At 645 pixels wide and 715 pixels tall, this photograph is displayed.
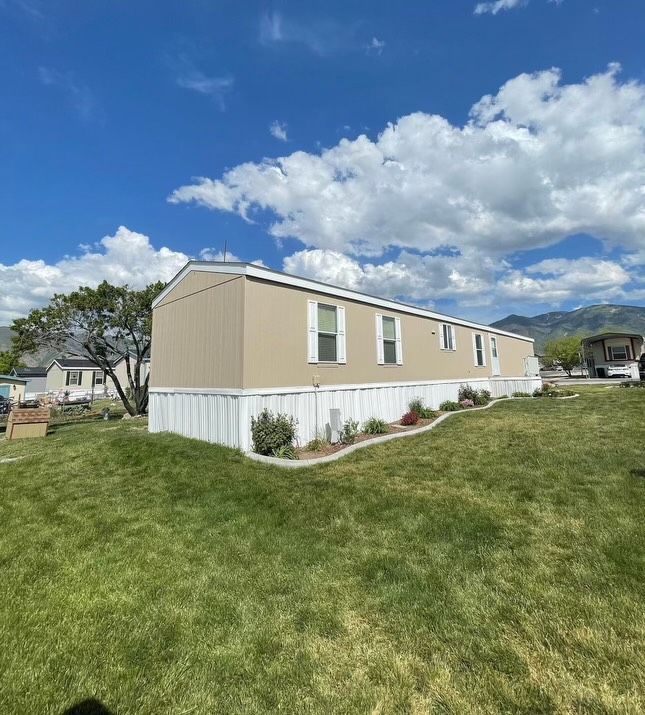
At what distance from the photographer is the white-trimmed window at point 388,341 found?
11031 mm

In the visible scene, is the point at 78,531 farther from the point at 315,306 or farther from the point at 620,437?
the point at 620,437

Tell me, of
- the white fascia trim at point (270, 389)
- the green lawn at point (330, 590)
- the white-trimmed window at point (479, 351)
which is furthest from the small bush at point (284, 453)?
the white-trimmed window at point (479, 351)

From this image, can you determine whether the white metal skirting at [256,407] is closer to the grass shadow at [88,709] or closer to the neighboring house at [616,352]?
the grass shadow at [88,709]

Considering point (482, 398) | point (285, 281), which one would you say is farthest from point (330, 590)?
point (482, 398)

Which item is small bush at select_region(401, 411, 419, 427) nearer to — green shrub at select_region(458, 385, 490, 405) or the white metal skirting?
the white metal skirting

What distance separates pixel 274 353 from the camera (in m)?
8.05

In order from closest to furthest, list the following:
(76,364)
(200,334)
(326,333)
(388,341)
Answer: (200,334), (326,333), (388,341), (76,364)

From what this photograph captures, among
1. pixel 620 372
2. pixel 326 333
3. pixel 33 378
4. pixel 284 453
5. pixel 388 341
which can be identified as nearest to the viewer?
pixel 284 453

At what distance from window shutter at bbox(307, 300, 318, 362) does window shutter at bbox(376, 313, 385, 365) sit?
261 cm

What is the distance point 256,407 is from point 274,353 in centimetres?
124

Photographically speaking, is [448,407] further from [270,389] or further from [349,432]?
[270,389]

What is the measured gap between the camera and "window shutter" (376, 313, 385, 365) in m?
10.9

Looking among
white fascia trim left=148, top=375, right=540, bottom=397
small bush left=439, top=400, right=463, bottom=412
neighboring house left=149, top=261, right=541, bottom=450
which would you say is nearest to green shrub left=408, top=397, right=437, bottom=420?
neighboring house left=149, top=261, right=541, bottom=450

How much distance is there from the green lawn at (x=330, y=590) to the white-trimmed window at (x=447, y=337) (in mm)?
8404
